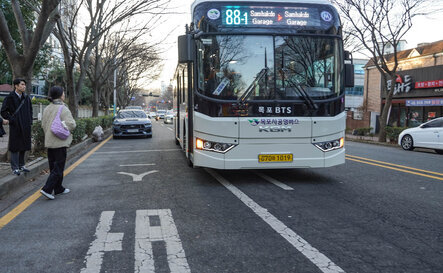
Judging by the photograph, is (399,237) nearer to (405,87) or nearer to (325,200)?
(325,200)

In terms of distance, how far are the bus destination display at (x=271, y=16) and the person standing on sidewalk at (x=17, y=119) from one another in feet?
12.6

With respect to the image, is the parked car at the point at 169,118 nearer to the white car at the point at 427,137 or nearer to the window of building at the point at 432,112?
the window of building at the point at 432,112

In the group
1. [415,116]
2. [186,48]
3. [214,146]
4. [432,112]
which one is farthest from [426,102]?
[186,48]

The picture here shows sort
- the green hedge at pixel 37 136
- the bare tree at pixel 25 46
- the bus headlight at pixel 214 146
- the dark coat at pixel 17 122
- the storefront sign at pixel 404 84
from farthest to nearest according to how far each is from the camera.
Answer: the storefront sign at pixel 404 84
the green hedge at pixel 37 136
the bare tree at pixel 25 46
the dark coat at pixel 17 122
the bus headlight at pixel 214 146

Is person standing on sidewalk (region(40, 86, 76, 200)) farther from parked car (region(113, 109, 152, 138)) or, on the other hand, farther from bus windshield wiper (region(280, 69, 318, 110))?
parked car (region(113, 109, 152, 138))

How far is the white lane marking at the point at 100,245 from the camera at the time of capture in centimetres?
345

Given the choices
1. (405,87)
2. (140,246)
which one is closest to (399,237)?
(140,246)

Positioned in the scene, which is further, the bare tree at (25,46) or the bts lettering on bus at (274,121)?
the bare tree at (25,46)

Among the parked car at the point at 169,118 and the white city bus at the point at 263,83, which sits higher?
the white city bus at the point at 263,83

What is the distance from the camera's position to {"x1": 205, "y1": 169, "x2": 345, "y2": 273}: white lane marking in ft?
11.2

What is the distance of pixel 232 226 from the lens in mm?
4590

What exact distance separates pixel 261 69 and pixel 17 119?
436cm

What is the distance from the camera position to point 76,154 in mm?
12203

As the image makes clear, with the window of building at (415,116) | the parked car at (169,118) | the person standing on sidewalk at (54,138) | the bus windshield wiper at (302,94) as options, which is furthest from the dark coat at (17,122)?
the parked car at (169,118)
